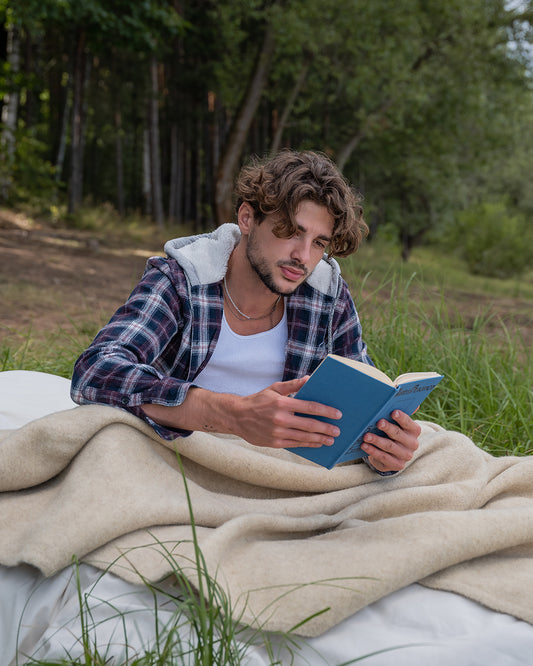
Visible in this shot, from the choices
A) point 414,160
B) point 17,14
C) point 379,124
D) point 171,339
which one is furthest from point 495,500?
point 414,160

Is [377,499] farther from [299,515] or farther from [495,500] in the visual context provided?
[495,500]

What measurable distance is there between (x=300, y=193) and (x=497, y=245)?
2145 cm

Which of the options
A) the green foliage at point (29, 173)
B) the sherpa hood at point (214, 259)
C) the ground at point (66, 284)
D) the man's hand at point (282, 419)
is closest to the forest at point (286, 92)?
the green foliage at point (29, 173)

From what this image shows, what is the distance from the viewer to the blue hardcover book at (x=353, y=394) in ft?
5.00

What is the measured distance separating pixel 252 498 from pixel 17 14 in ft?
32.9

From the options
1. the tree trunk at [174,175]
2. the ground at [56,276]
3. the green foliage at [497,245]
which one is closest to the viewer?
the ground at [56,276]

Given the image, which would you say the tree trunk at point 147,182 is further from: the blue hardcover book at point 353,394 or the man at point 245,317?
the blue hardcover book at point 353,394

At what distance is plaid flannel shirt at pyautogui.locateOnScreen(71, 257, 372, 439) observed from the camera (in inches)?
71.7

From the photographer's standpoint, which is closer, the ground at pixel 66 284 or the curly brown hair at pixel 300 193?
the curly brown hair at pixel 300 193

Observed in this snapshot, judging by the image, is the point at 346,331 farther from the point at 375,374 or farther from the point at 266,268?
the point at 375,374

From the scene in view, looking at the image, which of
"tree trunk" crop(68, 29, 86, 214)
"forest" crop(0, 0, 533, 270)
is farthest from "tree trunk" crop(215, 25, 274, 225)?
"tree trunk" crop(68, 29, 86, 214)

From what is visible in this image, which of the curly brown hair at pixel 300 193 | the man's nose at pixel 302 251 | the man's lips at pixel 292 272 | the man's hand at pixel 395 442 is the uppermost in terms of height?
the curly brown hair at pixel 300 193

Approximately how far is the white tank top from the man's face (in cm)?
20

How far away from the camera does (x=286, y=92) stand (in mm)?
16125
